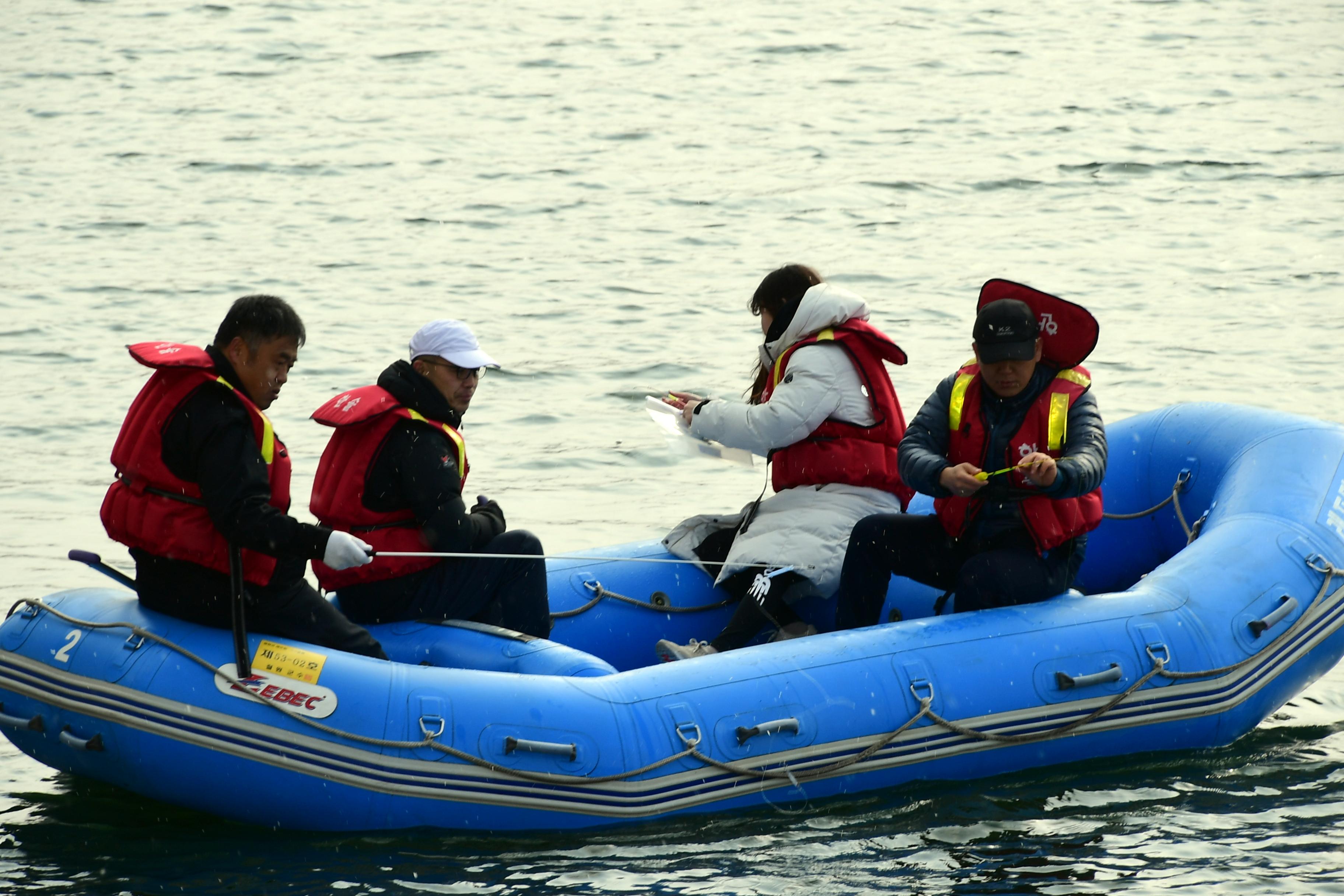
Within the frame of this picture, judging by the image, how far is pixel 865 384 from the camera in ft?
16.3

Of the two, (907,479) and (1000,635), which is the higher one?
(907,479)

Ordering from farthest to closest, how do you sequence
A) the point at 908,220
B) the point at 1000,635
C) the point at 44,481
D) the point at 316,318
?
the point at 908,220 → the point at 316,318 → the point at 44,481 → the point at 1000,635

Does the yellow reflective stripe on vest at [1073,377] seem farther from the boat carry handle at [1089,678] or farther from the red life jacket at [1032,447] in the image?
the boat carry handle at [1089,678]

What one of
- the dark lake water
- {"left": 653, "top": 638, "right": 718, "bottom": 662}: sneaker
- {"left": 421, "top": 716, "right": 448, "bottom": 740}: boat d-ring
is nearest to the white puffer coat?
{"left": 653, "top": 638, "right": 718, "bottom": 662}: sneaker

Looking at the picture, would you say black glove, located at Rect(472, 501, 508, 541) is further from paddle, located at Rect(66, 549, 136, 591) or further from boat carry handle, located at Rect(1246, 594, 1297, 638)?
boat carry handle, located at Rect(1246, 594, 1297, 638)

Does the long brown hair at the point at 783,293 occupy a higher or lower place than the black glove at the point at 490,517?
higher

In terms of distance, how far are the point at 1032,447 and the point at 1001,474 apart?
0.12m

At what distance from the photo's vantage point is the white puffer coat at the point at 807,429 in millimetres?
4895

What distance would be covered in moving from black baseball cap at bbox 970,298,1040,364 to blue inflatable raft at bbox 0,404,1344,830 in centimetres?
75

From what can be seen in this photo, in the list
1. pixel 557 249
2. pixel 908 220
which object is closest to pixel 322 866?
pixel 557 249

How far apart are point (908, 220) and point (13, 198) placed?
786 cm

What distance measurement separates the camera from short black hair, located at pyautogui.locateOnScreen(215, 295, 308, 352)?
4.12 meters

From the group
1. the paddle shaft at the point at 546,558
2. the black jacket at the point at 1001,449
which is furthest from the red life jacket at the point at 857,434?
the paddle shaft at the point at 546,558

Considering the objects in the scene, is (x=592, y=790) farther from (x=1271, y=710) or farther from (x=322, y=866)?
(x=1271, y=710)
